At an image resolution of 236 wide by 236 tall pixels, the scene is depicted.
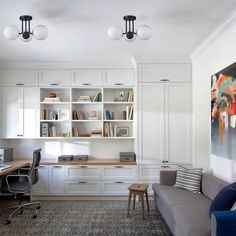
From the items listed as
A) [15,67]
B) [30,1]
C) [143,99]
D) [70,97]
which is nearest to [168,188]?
[143,99]

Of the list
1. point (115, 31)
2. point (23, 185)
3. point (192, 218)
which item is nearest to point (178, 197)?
point (192, 218)

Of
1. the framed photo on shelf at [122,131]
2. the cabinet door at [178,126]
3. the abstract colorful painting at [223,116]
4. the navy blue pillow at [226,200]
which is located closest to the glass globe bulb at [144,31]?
the abstract colorful painting at [223,116]

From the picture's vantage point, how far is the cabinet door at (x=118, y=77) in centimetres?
514

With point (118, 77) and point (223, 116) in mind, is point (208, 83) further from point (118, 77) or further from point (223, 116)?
point (118, 77)

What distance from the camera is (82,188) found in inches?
191

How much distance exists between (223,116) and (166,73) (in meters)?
1.72

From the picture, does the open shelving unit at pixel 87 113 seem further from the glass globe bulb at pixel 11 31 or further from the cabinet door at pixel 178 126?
the glass globe bulb at pixel 11 31

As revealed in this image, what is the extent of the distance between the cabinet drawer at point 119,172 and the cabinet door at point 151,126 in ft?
0.94

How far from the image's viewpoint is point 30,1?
2.72 meters

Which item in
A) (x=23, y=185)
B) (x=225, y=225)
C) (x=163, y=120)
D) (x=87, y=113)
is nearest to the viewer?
(x=225, y=225)

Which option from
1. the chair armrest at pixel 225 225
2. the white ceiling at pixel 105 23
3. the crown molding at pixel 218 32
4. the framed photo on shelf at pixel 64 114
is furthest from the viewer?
the framed photo on shelf at pixel 64 114

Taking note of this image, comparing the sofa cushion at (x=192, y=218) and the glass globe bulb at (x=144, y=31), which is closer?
the sofa cushion at (x=192, y=218)

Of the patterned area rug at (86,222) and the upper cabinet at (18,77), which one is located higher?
the upper cabinet at (18,77)

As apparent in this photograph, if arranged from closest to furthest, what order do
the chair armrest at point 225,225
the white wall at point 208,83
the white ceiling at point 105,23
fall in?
1. the chair armrest at point 225,225
2. the white ceiling at point 105,23
3. the white wall at point 208,83
